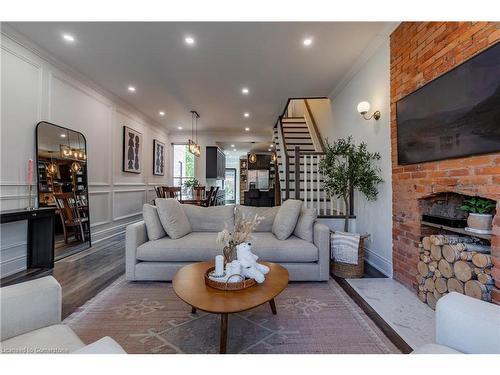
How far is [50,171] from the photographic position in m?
3.44

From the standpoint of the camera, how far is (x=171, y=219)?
2.96 m

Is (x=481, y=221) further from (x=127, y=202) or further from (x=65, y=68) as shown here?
(x=127, y=202)

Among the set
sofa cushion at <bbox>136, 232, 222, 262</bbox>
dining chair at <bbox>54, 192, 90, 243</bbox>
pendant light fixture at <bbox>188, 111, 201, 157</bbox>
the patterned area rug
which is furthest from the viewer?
pendant light fixture at <bbox>188, 111, 201, 157</bbox>

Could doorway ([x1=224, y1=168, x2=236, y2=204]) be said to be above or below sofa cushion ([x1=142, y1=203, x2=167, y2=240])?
above

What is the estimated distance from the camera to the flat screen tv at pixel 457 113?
1655mm

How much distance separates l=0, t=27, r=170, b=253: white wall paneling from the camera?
2.93 metres

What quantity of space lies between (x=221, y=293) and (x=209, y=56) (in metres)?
3.25

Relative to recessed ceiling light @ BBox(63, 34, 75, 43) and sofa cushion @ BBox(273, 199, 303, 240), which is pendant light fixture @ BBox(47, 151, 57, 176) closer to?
recessed ceiling light @ BBox(63, 34, 75, 43)

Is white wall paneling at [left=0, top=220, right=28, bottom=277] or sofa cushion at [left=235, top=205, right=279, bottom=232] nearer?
white wall paneling at [left=0, top=220, right=28, bottom=277]

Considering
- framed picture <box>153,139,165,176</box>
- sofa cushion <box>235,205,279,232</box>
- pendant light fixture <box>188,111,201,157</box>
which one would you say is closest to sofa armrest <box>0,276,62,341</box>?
sofa cushion <box>235,205,279,232</box>

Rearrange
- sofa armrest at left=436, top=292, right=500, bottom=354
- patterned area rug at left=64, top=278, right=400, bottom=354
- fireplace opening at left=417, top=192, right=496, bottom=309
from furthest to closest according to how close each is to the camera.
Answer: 1. fireplace opening at left=417, top=192, right=496, bottom=309
2. patterned area rug at left=64, top=278, right=400, bottom=354
3. sofa armrest at left=436, top=292, right=500, bottom=354

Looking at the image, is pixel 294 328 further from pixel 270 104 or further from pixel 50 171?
pixel 270 104

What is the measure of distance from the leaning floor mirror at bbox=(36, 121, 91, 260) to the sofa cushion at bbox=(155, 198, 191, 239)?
174 centimetres

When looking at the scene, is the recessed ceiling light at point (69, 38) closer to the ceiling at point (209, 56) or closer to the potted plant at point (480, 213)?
the ceiling at point (209, 56)
